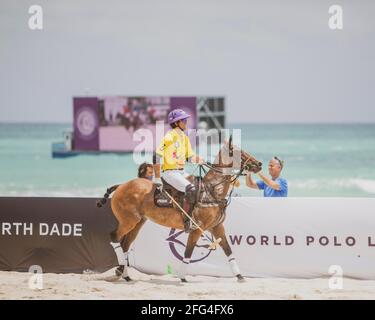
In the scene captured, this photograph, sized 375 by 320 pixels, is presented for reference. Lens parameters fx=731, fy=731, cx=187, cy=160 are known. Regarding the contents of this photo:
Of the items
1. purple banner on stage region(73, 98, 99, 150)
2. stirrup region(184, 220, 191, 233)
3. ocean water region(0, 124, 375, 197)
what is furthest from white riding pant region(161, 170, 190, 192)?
purple banner on stage region(73, 98, 99, 150)

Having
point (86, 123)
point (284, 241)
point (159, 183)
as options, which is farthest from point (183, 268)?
point (86, 123)

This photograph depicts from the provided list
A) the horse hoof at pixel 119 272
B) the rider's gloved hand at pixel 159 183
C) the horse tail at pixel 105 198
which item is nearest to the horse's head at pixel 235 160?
the rider's gloved hand at pixel 159 183

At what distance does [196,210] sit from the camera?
7086 millimetres

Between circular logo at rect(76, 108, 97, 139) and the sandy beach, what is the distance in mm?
6818

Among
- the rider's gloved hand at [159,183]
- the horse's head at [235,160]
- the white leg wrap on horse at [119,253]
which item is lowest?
the white leg wrap on horse at [119,253]

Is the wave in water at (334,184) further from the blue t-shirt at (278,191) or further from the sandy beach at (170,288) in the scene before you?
the sandy beach at (170,288)

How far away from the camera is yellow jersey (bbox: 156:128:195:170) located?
273 inches

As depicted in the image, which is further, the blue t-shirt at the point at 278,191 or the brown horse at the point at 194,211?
the blue t-shirt at the point at 278,191

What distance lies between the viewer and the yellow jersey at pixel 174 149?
692cm

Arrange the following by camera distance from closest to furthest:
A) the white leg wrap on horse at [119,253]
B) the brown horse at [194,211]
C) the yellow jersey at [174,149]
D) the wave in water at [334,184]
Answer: the yellow jersey at [174,149], the brown horse at [194,211], the white leg wrap on horse at [119,253], the wave in water at [334,184]

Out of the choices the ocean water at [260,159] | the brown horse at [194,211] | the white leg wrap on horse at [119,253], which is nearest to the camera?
the brown horse at [194,211]

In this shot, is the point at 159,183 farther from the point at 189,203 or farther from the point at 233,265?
the point at 233,265

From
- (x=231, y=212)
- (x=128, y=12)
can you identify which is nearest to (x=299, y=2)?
(x=128, y=12)
